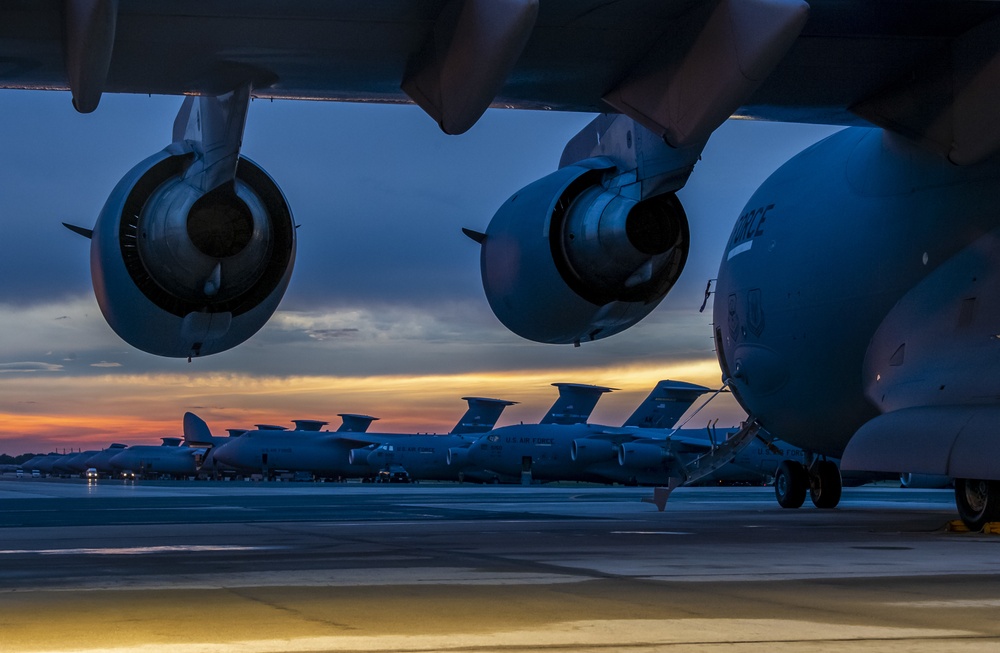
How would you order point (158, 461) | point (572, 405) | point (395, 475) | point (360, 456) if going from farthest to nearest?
1. point (158, 461)
2. point (360, 456)
3. point (395, 475)
4. point (572, 405)

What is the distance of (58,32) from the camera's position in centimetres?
775

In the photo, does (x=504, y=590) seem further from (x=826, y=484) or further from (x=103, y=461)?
(x=103, y=461)

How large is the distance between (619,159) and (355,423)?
231 feet

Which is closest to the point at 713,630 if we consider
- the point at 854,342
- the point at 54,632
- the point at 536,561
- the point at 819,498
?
the point at 54,632

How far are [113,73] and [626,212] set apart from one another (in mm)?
4058

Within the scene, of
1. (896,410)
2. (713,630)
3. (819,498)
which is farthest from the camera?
(819,498)

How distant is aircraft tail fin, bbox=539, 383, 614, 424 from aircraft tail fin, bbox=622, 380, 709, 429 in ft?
8.14

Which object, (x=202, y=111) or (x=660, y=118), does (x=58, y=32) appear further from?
(x=660, y=118)

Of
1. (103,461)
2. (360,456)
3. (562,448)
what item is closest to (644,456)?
(562,448)

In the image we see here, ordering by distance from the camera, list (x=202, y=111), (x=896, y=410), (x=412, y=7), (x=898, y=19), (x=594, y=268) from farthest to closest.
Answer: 1. (x=896, y=410)
2. (x=594, y=268)
3. (x=202, y=111)
4. (x=898, y=19)
5. (x=412, y=7)

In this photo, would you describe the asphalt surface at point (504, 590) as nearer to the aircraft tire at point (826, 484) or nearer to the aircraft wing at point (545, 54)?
the aircraft wing at point (545, 54)

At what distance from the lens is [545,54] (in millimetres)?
8477

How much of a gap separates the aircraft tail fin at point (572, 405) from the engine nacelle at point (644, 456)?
371 inches

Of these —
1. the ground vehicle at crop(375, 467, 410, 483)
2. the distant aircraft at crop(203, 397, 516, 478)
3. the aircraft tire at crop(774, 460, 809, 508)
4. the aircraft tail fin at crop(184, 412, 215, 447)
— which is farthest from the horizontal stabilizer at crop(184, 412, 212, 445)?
the aircraft tire at crop(774, 460, 809, 508)
